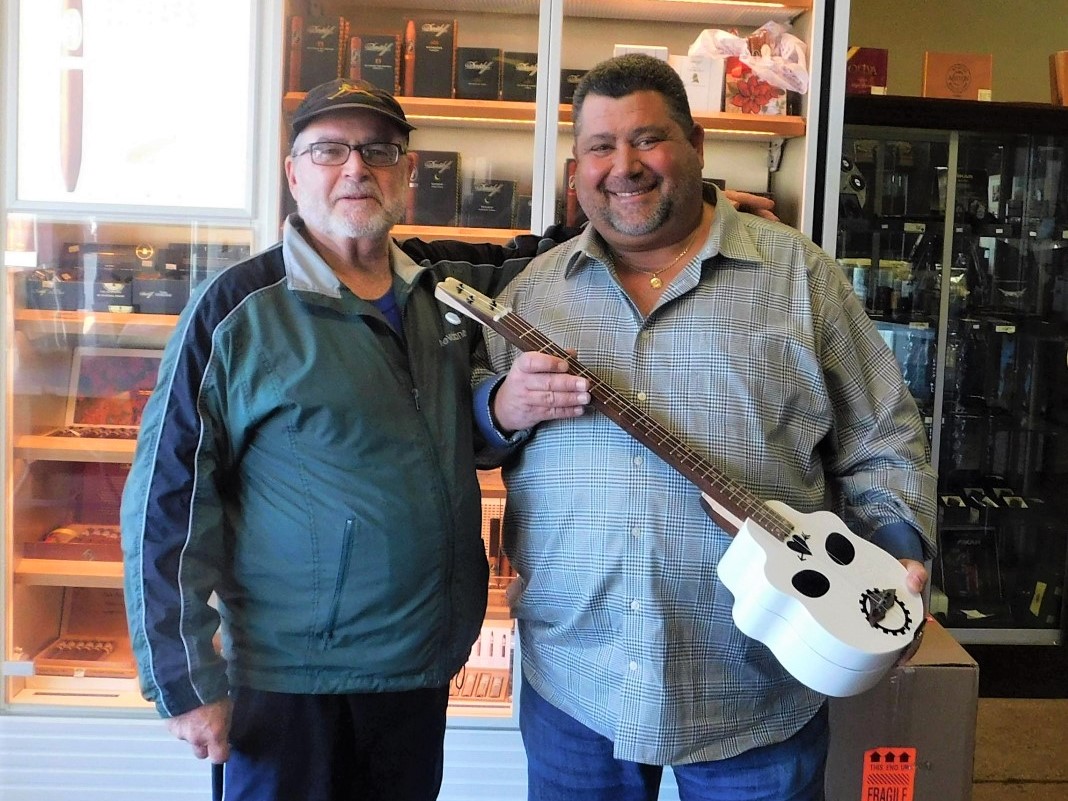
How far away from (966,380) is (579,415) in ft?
9.08

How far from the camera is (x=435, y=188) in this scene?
268 centimetres

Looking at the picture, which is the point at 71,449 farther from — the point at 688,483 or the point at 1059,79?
the point at 1059,79

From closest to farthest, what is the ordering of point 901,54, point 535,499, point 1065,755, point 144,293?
point 535,499
point 144,293
point 1065,755
point 901,54

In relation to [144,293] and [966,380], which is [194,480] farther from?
[966,380]

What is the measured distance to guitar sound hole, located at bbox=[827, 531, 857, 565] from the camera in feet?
4.50

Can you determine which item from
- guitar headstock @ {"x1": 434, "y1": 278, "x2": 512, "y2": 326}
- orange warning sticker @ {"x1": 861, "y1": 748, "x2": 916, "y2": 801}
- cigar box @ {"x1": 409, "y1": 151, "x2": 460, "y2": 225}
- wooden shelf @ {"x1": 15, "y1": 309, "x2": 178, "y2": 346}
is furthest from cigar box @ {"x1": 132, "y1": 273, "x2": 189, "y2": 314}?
orange warning sticker @ {"x1": 861, "y1": 748, "x2": 916, "y2": 801}

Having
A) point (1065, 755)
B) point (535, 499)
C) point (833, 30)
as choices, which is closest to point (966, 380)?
point (1065, 755)

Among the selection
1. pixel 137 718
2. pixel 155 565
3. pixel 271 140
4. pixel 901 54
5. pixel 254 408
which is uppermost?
pixel 901 54

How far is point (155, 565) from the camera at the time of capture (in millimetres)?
1369

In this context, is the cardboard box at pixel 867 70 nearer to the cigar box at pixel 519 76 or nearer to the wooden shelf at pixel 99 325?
the cigar box at pixel 519 76

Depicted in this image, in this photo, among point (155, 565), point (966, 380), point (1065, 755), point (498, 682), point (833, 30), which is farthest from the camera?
point (966, 380)

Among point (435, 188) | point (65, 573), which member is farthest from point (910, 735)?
point (65, 573)

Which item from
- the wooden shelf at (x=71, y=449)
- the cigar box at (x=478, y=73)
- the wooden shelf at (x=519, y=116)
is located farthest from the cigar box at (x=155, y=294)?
the cigar box at (x=478, y=73)

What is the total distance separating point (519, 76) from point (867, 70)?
1.60 metres
